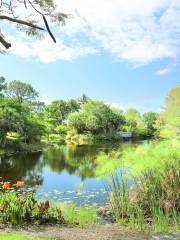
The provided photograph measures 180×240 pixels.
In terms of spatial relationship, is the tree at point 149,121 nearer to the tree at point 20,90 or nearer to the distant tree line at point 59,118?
the distant tree line at point 59,118

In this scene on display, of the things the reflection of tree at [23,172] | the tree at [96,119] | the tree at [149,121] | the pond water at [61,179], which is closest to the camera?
the pond water at [61,179]

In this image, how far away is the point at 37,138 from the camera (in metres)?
39.7

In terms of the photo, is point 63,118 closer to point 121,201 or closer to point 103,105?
point 103,105

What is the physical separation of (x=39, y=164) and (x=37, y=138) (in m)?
16.3

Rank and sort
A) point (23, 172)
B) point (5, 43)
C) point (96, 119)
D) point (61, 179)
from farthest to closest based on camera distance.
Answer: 1. point (96, 119)
2. point (23, 172)
3. point (61, 179)
4. point (5, 43)

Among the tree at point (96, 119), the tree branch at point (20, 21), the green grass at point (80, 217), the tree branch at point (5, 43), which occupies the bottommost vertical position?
the green grass at point (80, 217)

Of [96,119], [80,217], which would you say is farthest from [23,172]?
[96,119]

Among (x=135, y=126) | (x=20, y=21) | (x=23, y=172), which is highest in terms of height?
(x=135, y=126)

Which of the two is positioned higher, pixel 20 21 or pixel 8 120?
pixel 20 21

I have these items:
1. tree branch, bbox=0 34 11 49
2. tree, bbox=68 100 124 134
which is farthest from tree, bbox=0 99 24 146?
tree, bbox=68 100 124 134

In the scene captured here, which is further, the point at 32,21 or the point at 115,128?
the point at 115,128

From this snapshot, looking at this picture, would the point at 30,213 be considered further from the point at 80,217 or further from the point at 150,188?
the point at 150,188

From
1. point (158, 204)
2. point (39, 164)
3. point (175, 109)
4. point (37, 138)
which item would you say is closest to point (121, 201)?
point (158, 204)

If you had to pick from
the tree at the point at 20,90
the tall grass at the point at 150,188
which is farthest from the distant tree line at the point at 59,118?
the tall grass at the point at 150,188
